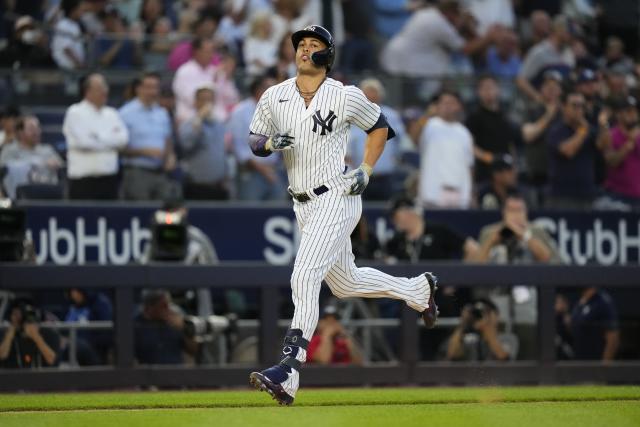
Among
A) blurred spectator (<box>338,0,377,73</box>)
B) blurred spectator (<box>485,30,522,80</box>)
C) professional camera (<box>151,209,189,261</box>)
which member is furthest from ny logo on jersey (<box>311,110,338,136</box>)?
blurred spectator (<box>485,30,522,80</box>)

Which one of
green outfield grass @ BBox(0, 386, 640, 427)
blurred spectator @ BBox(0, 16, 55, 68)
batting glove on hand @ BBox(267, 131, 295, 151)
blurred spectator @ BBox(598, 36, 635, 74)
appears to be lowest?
green outfield grass @ BBox(0, 386, 640, 427)

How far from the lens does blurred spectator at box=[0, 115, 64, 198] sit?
39.4 feet

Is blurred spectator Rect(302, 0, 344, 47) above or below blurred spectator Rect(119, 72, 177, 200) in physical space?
above

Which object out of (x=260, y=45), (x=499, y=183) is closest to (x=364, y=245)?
(x=499, y=183)

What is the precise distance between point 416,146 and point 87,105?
3.43 meters

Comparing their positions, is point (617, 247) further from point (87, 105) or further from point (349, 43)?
point (87, 105)

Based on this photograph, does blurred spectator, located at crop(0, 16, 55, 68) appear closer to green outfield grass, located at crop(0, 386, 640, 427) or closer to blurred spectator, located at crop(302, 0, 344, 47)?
blurred spectator, located at crop(302, 0, 344, 47)

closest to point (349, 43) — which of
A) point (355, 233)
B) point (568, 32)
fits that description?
point (568, 32)

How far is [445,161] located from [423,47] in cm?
230

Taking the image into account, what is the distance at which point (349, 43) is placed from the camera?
1493 centimetres

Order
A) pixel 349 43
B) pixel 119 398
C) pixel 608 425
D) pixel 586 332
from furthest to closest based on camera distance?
pixel 349 43 → pixel 586 332 → pixel 119 398 → pixel 608 425

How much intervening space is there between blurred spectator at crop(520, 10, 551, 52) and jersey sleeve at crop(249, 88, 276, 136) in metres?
8.20

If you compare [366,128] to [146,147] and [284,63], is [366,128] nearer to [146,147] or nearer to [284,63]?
[146,147]

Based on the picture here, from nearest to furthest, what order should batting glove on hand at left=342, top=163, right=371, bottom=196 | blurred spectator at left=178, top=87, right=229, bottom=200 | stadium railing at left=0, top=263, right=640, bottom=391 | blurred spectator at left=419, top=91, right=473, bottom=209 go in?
batting glove on hand at left=342, top=163, right=371, bottom=196 < stadium railing at left=0, top=263, right=640, bottom=391 < blurred spectator at left=178, top=87, right=229, bottom=200 < blurred spectator at left=419, top=91, right=473, bottom=209
